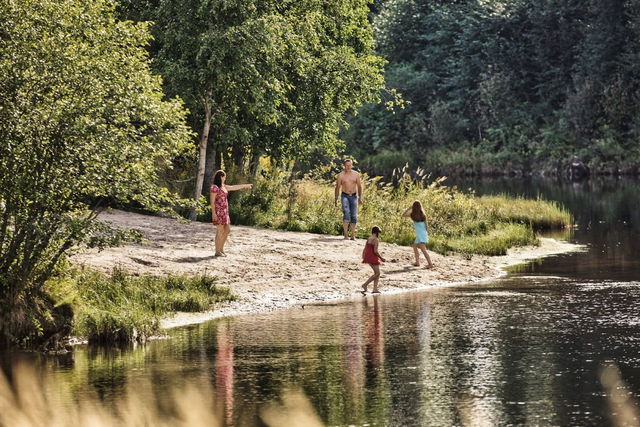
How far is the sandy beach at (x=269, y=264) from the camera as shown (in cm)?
2352

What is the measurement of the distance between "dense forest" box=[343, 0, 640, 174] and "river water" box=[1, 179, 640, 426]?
57885mm

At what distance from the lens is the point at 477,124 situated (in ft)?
306

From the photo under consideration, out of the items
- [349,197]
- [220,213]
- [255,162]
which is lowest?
[220,213]

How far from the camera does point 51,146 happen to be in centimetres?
1873

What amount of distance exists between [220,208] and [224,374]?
1004cm

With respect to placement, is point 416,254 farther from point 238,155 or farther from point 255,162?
point 238,155

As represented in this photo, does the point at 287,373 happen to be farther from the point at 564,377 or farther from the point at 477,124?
the point at 477,124

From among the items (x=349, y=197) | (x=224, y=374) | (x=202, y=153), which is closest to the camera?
(x=224, y=374)

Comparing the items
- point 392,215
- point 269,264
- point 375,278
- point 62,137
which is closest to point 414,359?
point 62,137

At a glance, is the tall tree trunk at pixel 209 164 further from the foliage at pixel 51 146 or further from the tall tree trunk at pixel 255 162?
the foliage at pixel 51 146

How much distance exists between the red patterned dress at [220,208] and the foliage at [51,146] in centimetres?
586

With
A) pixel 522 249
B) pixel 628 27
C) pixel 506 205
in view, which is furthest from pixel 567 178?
pixel 522 249

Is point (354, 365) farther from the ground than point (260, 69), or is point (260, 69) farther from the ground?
point (260, 69)

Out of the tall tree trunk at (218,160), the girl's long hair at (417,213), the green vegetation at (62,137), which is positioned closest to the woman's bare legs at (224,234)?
the green vegetation at (62,137)
